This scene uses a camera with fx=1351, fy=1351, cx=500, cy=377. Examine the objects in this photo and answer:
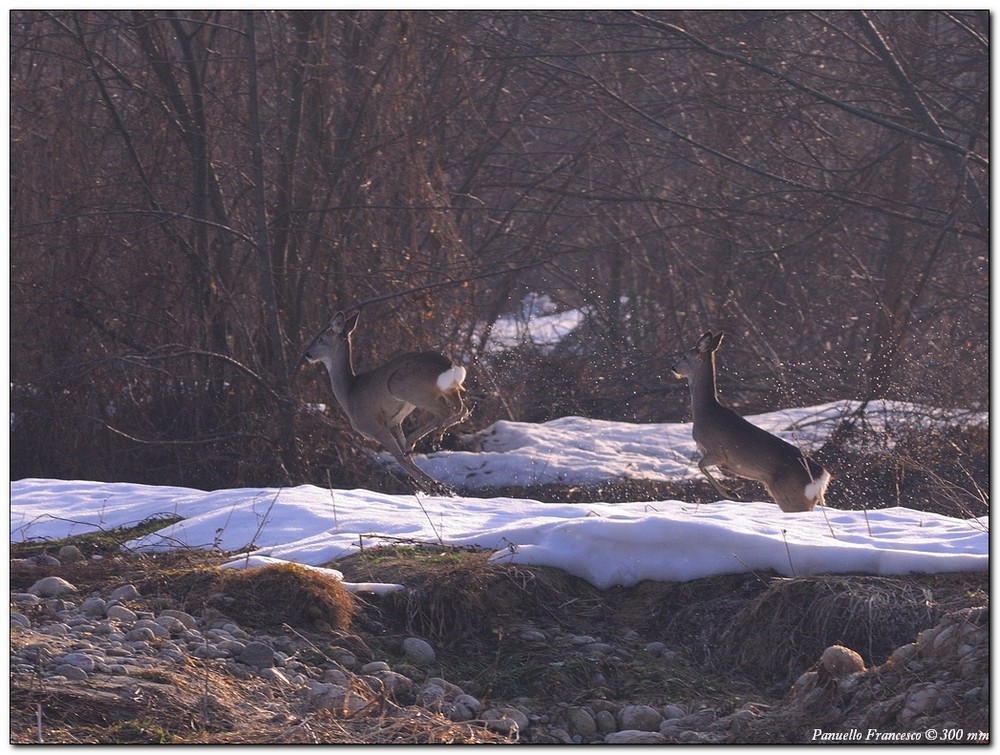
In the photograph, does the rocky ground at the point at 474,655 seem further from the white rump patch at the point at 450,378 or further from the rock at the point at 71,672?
the white rump patch at the point at 450,378

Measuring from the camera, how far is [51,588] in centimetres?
546

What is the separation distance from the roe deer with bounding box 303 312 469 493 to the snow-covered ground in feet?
9.93

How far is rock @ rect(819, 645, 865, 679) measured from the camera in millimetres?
4527

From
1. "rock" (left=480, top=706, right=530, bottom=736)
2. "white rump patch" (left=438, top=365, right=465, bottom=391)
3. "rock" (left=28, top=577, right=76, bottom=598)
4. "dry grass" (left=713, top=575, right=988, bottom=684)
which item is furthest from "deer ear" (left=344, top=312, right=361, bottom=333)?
"rock" (left=480, top=706, right=530, bottom=736)

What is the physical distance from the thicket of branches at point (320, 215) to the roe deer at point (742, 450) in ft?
9.17

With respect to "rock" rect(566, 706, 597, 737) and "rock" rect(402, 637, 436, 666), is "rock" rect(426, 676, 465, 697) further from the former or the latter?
"rock" rect(566, 706, 597, 737)

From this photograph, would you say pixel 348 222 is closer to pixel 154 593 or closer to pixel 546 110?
pixel 546 110

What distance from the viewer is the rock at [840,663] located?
14.9 feet

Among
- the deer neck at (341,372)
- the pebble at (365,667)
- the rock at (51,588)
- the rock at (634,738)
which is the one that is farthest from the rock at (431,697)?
the deer neck at (341,372)

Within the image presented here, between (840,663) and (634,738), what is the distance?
0.74 m

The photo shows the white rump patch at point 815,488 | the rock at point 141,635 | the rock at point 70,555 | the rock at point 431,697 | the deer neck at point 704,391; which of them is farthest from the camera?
the deer neck at point 704,391

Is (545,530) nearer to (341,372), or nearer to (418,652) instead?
(418,652)

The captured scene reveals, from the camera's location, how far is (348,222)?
13.0 meters

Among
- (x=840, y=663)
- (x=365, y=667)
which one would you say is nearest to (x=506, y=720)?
(x=365, y=667)
